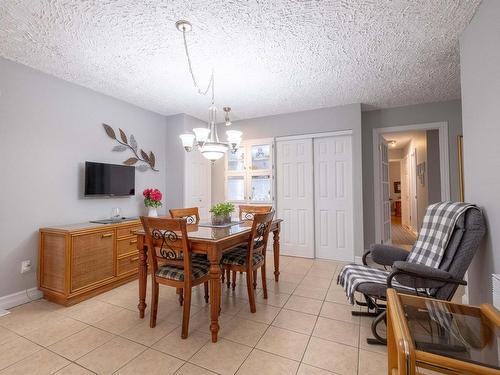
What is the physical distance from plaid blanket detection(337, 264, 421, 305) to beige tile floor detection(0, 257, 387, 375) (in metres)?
0.35

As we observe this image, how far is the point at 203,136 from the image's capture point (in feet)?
7.39

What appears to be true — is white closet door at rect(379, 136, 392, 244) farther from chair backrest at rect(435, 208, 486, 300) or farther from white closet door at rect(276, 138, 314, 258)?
chair backrest at rect(435, 208, 486, 300)

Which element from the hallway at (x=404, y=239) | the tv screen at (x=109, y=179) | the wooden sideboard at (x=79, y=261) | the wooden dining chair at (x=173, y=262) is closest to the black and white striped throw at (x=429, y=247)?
the wooden dining chair at (x=173, y=262)

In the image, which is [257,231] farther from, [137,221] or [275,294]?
[137,221]

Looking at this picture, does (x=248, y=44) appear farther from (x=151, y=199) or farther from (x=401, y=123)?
(x=401, y=123)

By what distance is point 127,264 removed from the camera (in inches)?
117

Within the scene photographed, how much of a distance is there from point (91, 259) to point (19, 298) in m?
0.76

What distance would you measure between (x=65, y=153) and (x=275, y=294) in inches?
118

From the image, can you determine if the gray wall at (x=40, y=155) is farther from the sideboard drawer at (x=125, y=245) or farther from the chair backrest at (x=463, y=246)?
the chair backrest at (x=463, y=246)

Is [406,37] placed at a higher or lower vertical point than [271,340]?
higher

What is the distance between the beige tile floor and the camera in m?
1.54

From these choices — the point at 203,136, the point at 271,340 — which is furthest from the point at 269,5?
the point at 271,340

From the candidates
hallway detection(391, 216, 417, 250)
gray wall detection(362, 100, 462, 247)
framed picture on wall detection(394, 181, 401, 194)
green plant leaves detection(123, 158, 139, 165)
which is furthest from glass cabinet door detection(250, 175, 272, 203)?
framed picture on wall detection(394, 181, 401, 194)

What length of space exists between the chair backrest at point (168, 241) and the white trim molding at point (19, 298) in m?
1.67
